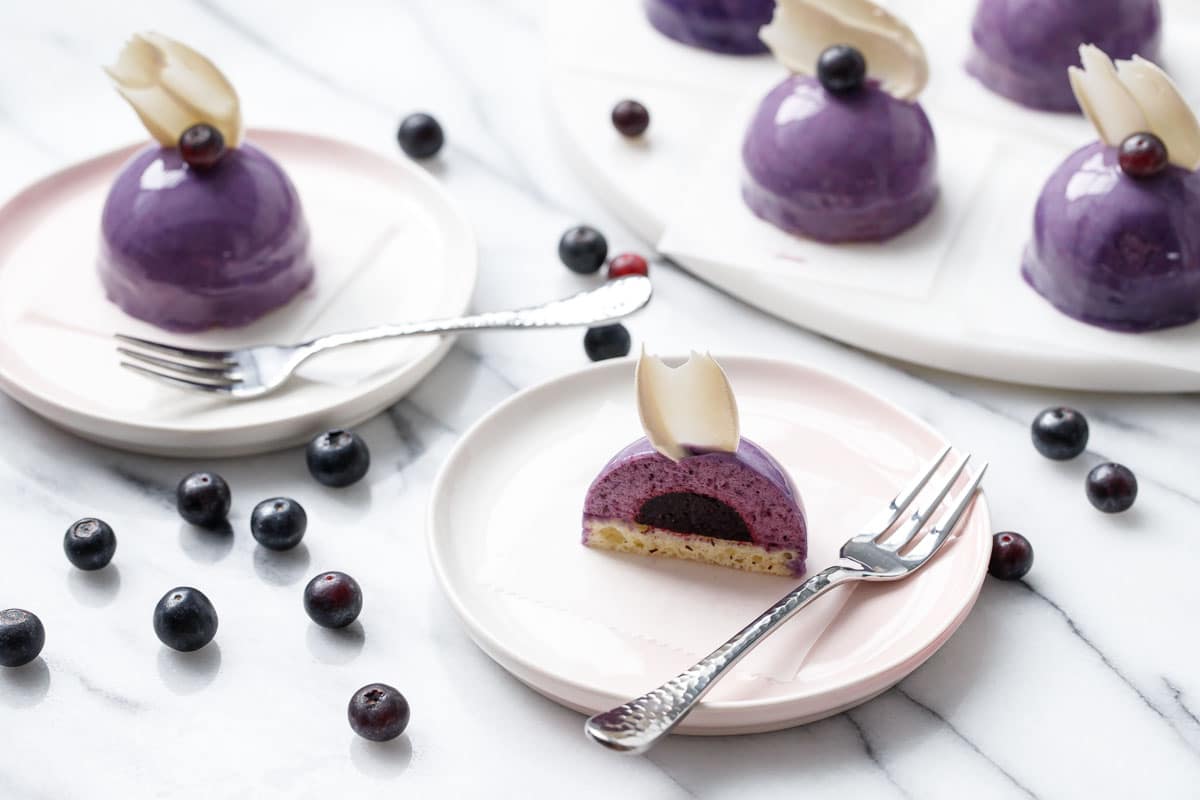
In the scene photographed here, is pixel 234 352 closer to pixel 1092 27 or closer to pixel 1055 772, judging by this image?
pixel 1055 772

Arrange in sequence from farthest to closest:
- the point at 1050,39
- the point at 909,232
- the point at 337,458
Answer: the point at 1050,39 < the point at 909,232 < the point at 337,458

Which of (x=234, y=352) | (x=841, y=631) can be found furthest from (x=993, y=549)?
(x=234, y=352)

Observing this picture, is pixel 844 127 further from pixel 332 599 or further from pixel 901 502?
pixel 332 599

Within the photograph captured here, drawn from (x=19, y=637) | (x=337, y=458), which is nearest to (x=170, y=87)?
(x=337, y=458)

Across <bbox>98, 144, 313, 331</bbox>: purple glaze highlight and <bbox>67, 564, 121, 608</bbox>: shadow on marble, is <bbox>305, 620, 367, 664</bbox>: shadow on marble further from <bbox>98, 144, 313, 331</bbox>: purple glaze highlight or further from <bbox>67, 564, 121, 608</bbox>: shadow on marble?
<bbox>98, 144, 313, 331</bbox>: purple glaze highlight

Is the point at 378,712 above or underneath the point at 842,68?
underneath

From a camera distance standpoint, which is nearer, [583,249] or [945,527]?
[945,527]

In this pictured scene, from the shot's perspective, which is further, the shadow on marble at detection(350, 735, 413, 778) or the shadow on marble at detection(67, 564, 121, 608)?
the shadow on marble at detection(67, 564, 121, 608)

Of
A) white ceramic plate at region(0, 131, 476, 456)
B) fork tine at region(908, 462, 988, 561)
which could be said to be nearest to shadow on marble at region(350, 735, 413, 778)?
white ceramic plate at region(0, 131, 476, 456)
